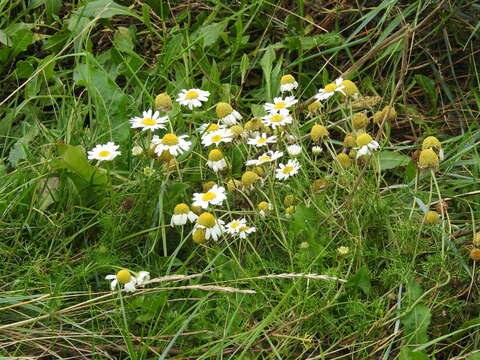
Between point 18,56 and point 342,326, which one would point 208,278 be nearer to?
point 342,326

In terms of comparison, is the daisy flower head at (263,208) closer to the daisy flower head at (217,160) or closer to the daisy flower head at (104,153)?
the daisy flower head at (217,160)

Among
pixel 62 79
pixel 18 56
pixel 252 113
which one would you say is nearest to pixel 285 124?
pixel 252 113

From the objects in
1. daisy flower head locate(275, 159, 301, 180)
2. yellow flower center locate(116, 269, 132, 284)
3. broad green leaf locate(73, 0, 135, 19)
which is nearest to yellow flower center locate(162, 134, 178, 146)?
daisy flower head locate(275, 159, 301, 180)

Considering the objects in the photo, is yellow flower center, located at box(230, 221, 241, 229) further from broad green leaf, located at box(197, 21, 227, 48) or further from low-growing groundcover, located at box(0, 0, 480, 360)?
broad green leaf, located at box(197, 21, 227, 48)

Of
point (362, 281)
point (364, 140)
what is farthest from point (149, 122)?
point (362, 281)

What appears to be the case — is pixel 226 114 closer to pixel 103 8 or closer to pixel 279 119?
pixel 279 119

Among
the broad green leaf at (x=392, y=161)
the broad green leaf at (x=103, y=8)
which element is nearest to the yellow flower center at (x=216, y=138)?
the broad green leaf at (x=392, y=161)
